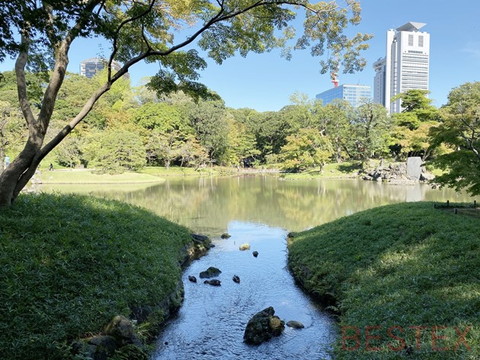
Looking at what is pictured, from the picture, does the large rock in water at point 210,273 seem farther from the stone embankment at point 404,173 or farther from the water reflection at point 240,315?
the stone embankment at point 404,173

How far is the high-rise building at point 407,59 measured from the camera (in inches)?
3376

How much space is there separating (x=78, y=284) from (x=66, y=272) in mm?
287

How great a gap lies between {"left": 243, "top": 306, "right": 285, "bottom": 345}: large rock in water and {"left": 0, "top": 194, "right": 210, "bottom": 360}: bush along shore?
1.67 m

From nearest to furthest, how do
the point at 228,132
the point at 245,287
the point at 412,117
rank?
the point at 245,287
the point at 412,117
the point at 228,132

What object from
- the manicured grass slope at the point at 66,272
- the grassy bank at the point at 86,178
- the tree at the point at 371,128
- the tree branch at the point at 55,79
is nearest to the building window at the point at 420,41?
the tree at the point at 371,128

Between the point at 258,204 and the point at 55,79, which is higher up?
the point at 55,79

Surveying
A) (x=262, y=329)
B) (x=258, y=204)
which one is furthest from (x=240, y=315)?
(x=258, y=204)

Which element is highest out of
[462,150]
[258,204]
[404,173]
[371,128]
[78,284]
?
[371,128]

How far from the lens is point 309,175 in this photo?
4034cm

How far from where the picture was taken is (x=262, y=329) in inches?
228

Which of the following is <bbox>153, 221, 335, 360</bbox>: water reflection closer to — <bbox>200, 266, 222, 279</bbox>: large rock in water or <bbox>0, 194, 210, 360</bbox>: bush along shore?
<bbox>200, 266, 222, 279</bbox>: large rock in water

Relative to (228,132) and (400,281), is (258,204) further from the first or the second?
(228,132)

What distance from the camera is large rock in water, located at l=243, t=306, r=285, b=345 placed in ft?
18.7

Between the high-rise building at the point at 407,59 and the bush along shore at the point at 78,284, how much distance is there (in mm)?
89452
